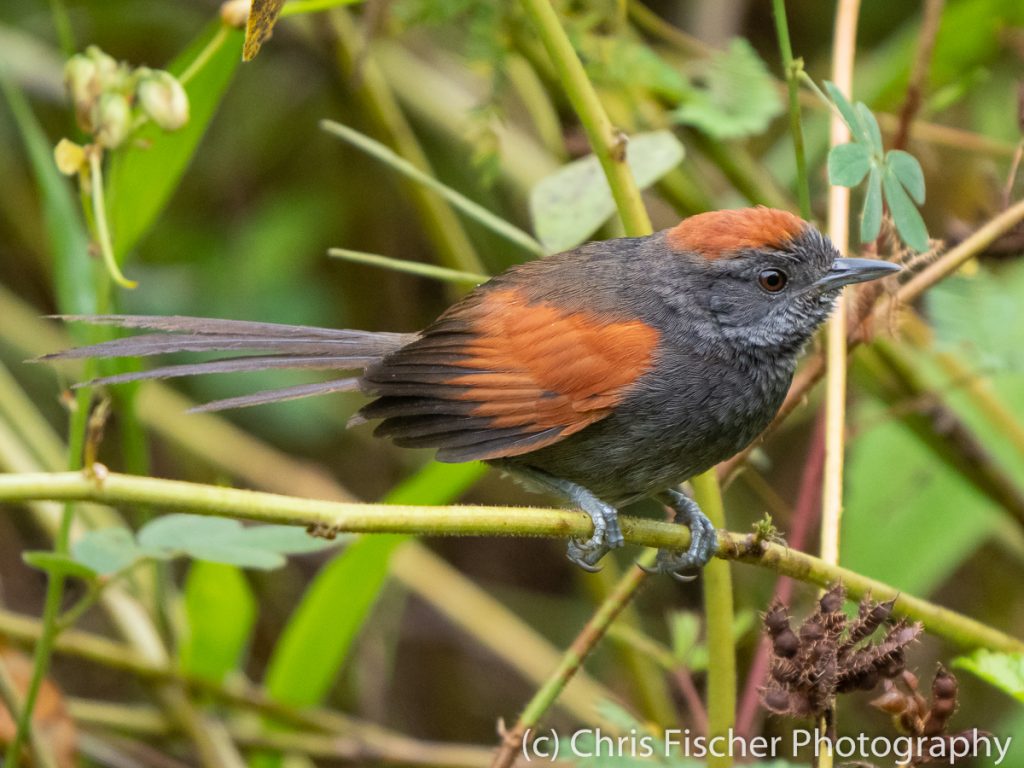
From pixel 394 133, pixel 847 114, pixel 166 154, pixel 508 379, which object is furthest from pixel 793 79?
pixel 394 133

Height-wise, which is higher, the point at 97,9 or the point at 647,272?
the point at 97,9

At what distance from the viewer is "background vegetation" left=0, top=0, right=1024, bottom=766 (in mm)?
2701

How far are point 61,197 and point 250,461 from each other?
178cm

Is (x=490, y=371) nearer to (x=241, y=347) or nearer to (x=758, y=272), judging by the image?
(x=241, y=347)

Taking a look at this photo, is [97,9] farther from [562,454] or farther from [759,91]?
[562,454]

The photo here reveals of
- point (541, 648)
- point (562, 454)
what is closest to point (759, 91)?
point (562, 454)

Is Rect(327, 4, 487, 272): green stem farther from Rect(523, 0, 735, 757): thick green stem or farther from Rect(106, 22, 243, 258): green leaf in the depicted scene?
Rect(523, 0, 735, 757): thick green stem

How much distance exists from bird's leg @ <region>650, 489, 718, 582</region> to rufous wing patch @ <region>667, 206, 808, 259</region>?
1.70 ft

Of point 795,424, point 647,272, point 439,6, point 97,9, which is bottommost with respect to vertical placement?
point 647,272

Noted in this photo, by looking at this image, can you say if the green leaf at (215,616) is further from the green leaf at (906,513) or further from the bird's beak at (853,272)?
the green leaf at (906,513)

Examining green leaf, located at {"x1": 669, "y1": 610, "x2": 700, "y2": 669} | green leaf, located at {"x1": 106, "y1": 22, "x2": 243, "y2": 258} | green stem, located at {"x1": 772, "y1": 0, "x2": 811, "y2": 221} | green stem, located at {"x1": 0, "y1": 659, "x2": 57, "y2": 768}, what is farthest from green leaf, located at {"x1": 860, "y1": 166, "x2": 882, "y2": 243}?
green stem, located at {"x1": 0, "y1": 659, "x2": 57, "y2": 768}

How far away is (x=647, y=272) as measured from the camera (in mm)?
2572

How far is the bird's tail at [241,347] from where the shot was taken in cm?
216

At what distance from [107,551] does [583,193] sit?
3.73 ft
